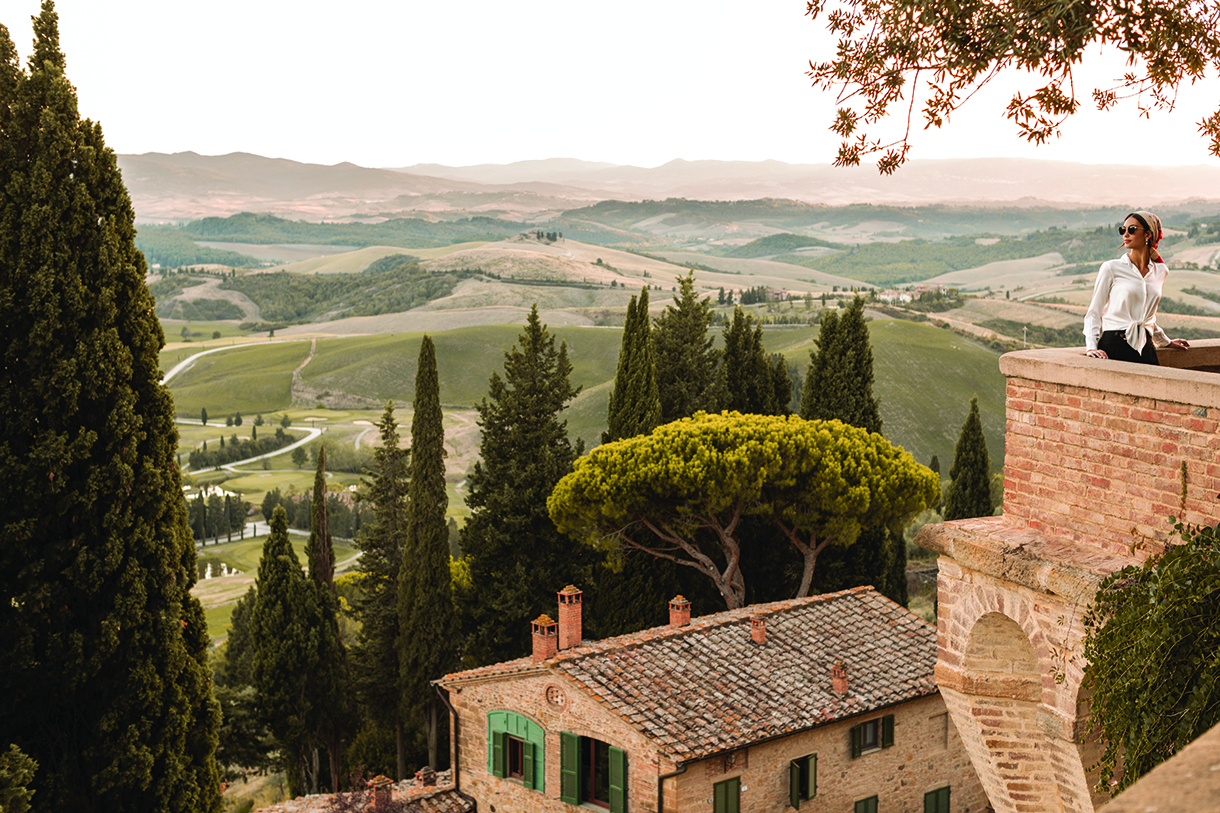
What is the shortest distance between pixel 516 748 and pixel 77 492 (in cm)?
979

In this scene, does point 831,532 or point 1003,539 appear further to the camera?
point 831,532

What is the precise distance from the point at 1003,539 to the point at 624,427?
2043cm

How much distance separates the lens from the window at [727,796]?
1688 cm

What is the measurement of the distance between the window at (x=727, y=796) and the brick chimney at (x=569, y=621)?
3.74 metres

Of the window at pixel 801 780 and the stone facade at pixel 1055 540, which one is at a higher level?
the stone facade at pixel 1055 540

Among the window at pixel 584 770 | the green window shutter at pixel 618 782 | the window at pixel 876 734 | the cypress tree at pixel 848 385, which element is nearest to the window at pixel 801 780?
the window at pixel 876 734

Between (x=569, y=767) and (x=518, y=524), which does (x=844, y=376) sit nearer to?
(x=518, y=524)

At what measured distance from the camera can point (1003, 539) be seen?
694cm

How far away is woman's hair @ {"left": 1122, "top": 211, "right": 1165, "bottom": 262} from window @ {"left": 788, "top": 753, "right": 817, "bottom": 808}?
12826mm

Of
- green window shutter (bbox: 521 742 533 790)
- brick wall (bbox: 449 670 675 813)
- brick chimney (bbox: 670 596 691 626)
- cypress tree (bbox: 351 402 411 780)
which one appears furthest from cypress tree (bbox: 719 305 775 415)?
green window shutter (bbox: 521 742 533 790)

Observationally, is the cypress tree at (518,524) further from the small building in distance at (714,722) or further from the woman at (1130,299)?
the woman at (1130,299)

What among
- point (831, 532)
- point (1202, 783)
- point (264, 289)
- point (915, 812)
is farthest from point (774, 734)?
point (264, 289)

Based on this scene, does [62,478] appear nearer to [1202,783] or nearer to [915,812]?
[1202,783]

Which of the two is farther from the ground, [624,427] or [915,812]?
[624,427]
